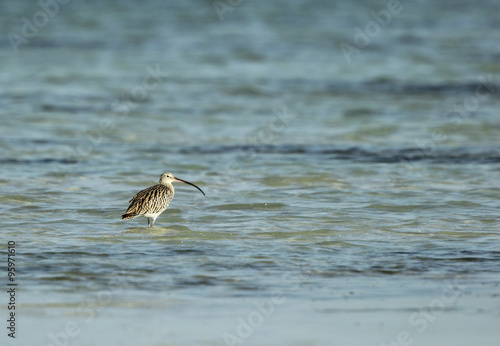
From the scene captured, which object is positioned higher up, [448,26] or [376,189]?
[448,26]

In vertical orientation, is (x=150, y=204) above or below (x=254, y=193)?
below

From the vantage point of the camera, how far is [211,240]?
9656mm

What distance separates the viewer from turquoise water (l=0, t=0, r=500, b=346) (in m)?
6.93

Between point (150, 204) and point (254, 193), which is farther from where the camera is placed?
point (254, 193)

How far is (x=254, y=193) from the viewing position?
12320 millimetres

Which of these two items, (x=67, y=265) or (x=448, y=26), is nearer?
(x=67, y=265)

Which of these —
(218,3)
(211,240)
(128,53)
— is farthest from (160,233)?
(218,3)

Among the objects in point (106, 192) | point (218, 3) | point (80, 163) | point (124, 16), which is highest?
point (218, 3)

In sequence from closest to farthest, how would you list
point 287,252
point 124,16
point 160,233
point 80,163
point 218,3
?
point 287,252 → point 160,233 → point 80,163 → point 124,16 → point 218,3

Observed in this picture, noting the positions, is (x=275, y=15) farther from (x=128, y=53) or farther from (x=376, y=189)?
(x=376, y=189)

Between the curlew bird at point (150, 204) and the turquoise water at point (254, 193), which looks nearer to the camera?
the turquoise water at point (254, 193)

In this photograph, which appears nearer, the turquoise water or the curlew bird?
the turquoise water

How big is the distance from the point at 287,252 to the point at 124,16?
33822mm

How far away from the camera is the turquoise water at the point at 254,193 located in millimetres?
6934
